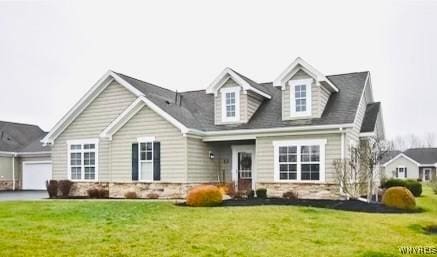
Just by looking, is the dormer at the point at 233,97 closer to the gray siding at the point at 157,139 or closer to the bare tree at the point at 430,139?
the gray siding at the point at 157,139

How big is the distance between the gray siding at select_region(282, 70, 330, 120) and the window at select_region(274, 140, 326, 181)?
1.47m

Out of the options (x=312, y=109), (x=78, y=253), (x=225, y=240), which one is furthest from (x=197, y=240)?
(x=312, y=109)

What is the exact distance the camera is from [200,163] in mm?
20281

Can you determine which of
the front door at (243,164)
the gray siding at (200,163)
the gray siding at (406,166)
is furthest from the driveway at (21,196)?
the gray siding at (406,166)

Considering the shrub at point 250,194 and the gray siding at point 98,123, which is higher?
the gray siding at point 98,123

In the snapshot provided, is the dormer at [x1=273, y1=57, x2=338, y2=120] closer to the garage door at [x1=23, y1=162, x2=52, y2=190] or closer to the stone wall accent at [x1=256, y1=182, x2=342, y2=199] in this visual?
the stone wall accent at [x1=256, y1=182, x2=342, y2=199]

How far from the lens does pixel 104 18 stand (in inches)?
811

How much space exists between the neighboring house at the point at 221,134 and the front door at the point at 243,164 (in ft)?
A: 0.16

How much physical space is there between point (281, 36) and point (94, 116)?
37.6ft

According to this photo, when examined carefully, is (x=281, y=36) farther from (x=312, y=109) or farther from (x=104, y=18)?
(x=104, y=18)

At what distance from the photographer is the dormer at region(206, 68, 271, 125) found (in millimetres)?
20750

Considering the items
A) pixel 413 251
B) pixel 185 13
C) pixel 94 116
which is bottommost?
pixel 413 251

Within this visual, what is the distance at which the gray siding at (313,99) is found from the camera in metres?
18.9

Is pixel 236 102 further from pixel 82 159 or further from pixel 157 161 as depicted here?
pixel 82 159
